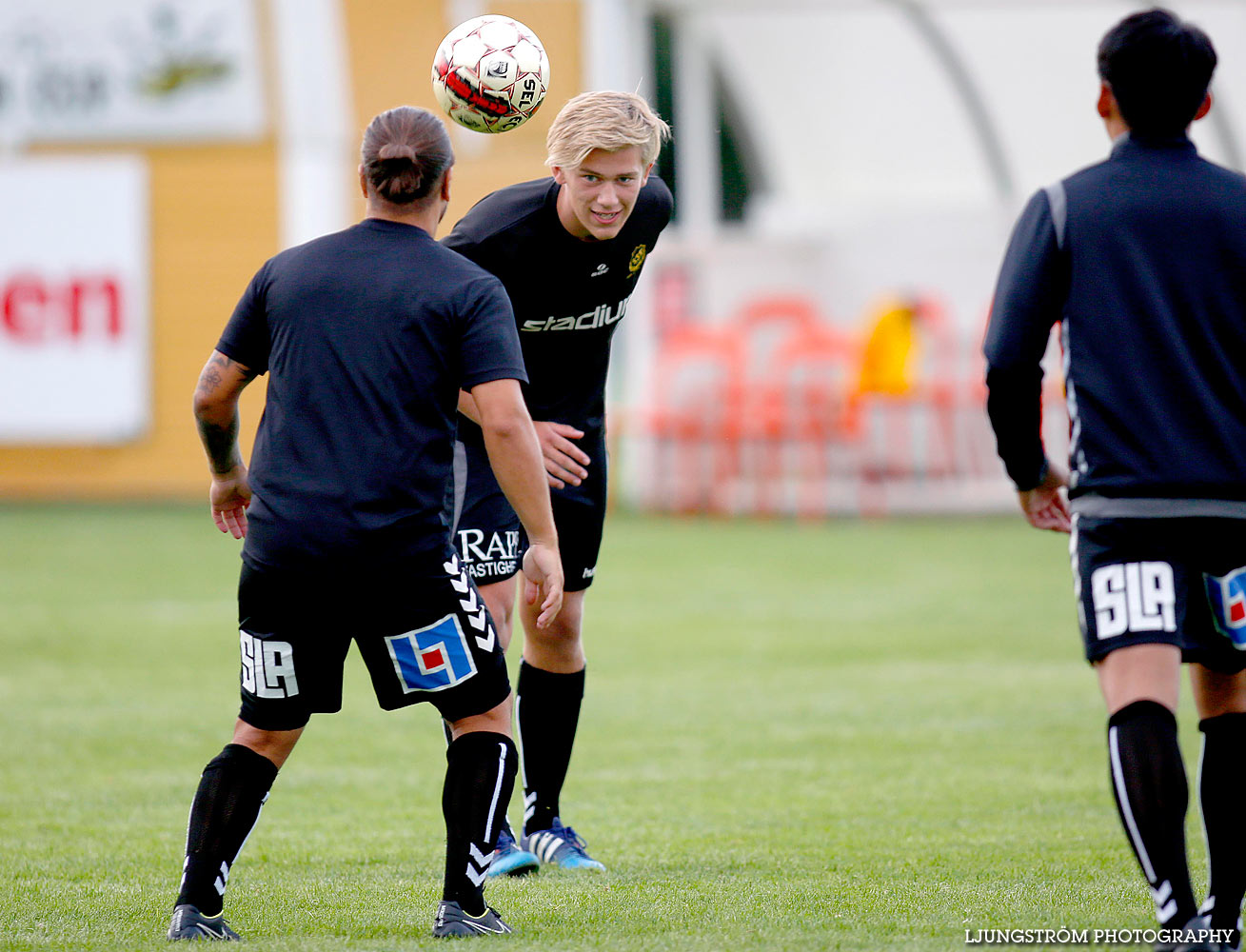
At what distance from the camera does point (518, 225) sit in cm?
486

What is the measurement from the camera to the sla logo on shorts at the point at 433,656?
3.98m

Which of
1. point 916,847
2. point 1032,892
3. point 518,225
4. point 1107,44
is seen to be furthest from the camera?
point 916,847

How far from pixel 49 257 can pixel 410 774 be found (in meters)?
14.0

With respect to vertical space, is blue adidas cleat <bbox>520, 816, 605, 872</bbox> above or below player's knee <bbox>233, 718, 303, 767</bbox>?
below

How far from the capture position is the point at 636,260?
5070 millimetres

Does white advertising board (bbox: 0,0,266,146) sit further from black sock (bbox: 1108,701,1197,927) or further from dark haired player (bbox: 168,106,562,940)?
black sock (bbox: 1108,701,1197,927)

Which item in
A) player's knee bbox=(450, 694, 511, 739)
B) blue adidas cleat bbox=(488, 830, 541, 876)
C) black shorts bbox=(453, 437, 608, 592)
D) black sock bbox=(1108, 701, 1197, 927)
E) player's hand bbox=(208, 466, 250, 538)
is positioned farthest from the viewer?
black shorts bbox=(453, 437, 608, 592)

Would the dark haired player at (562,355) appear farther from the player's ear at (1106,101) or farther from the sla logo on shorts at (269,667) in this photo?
the player's ear at (1106,101)

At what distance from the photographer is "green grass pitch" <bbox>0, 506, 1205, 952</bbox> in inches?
173

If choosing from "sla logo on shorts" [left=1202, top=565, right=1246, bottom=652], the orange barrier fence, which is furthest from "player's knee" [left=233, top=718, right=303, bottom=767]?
the orange barrier fence

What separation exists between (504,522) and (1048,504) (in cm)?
177

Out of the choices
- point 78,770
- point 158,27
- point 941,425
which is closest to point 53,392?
point 158,27

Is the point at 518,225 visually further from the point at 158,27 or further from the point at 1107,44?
the point at 158,27

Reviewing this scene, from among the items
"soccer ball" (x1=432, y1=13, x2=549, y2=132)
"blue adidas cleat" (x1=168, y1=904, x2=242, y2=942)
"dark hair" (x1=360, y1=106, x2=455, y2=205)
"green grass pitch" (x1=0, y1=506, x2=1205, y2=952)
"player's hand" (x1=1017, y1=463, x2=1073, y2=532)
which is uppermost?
"soccer ball" (x1=432, y1=13, x2=549, y2=132)
